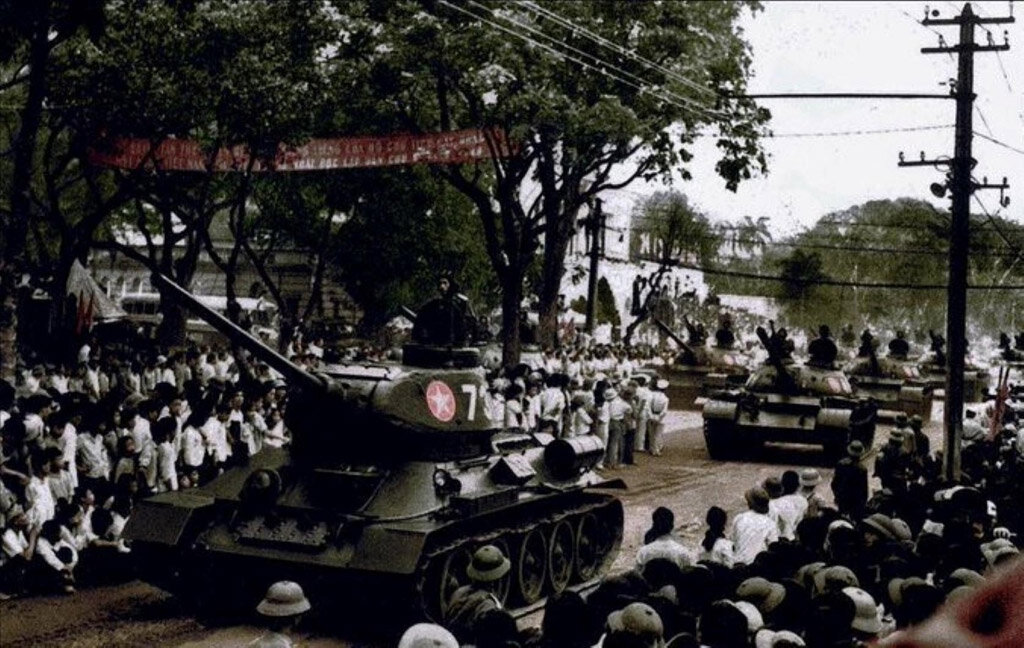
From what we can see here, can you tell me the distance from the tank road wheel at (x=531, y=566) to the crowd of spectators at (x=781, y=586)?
212 cm

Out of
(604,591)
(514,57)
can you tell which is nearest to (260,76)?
(514,57)

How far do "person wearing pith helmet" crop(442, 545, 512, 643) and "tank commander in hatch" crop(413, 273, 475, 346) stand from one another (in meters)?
3.10

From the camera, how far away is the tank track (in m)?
10.1

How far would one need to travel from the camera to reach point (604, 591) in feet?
21.2

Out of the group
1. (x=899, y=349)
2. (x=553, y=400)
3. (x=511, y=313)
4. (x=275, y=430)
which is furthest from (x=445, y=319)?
(x=899, y=349)

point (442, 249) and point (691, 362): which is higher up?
point (442, 249)

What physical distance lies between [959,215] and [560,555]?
833 cm

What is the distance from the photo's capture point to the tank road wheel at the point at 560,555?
39.8ft

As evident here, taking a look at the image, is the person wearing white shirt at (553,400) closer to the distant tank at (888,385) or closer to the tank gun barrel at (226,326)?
the distant tank at (888,385)

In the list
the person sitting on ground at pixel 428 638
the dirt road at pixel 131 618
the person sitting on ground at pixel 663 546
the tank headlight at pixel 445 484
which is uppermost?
the person sitting on ground at pixel 428 638

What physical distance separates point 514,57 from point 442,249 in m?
15.3

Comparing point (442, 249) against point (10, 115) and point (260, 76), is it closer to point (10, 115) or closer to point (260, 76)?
point (10, 115)

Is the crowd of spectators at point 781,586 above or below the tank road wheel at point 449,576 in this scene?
above

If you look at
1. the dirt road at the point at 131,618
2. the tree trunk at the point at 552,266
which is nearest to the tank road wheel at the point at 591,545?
the dirt road at the point at 131,618
